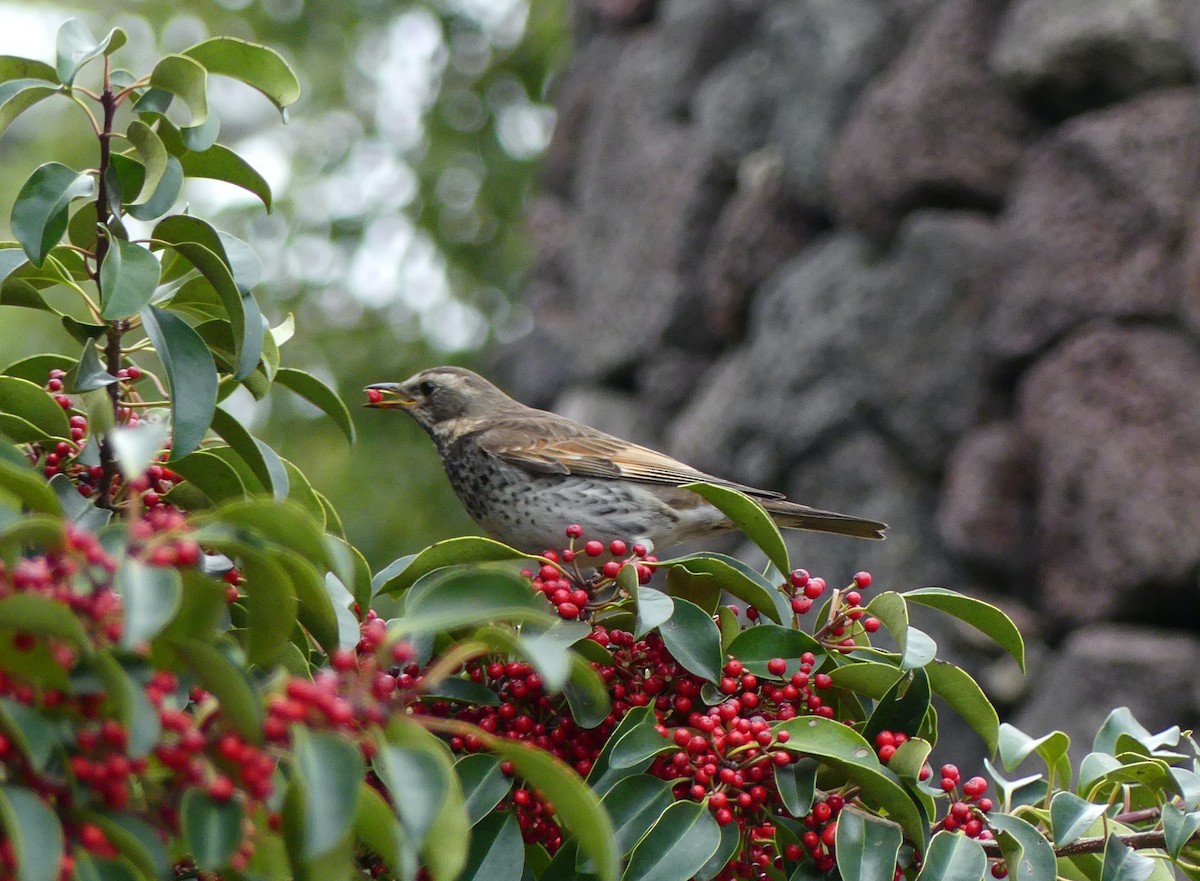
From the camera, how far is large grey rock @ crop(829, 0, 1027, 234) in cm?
680

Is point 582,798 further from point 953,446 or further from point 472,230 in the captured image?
point 472,230

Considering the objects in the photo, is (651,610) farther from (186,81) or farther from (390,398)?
(390,398)

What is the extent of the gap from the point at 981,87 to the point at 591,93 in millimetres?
4022

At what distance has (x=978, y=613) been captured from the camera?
2227 mm

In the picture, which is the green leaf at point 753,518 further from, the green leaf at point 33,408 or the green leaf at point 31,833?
the green leaf at point 31,833

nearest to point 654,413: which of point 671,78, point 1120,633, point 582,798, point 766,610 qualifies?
point 671,78

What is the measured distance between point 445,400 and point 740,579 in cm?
289

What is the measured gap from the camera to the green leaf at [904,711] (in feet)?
6.93

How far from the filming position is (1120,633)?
19.6 ft

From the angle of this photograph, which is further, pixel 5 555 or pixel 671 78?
pixel 671 78

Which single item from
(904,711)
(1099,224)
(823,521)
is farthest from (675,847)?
(1099,224)

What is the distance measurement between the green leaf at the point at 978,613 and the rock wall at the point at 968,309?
152 inches

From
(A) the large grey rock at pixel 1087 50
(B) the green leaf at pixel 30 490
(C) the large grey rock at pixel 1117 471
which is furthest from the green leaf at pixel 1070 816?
(A) the large grey rock at pixel 1087 50

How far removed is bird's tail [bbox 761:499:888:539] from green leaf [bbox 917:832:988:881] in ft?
6.30
